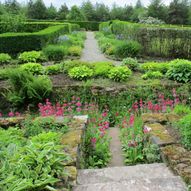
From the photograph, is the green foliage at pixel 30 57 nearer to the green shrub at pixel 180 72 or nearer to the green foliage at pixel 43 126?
the green shrub at pixel 180 72

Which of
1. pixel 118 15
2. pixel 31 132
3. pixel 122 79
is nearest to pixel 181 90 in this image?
pixel 122 79

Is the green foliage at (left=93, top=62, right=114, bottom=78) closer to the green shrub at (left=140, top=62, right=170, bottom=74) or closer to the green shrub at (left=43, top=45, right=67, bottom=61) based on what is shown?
the green shrub at (left=140, top=62, right=170, bottom=74)

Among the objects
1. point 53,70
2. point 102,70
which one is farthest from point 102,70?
point 53,70

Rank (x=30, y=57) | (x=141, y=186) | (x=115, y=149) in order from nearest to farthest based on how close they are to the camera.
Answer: (x=141, y=186) < (x=115, y=149) < (x=30, y=57)

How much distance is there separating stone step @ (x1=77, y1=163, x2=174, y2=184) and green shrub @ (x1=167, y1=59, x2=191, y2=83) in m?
4.41

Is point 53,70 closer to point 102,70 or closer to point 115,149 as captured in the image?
point 102,70

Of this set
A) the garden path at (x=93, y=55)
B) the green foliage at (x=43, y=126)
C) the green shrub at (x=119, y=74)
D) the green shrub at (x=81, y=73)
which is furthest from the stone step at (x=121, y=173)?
the garden path at (x=93, y=55)

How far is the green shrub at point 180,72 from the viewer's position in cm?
715

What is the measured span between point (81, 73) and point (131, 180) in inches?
204

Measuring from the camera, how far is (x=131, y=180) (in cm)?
255

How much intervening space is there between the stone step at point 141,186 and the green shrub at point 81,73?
5080 millimetres

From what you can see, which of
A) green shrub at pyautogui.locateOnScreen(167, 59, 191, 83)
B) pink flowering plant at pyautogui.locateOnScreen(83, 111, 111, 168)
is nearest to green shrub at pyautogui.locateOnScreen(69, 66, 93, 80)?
green shrub at pyautogui.locateOnScreen(167, 59, 191, 83)

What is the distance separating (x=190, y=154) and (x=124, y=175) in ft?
2.57

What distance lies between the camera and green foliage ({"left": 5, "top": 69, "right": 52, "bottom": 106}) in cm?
629
